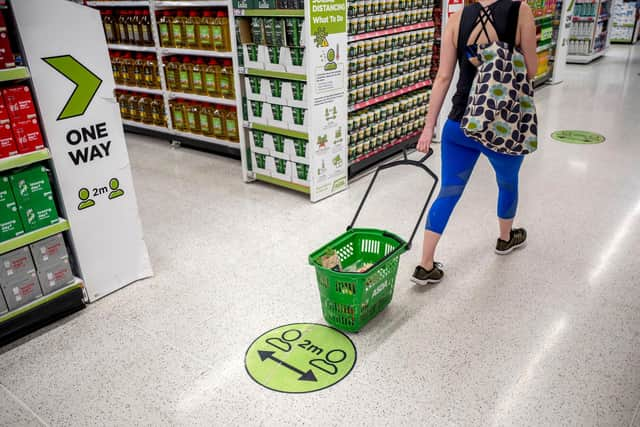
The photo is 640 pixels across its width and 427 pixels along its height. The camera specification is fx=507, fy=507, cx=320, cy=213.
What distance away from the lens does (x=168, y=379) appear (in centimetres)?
248

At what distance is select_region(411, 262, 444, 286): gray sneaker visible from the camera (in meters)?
3.16

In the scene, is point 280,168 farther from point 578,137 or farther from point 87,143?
point 578,137

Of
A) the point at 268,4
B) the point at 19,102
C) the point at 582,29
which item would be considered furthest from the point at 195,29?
the point at 582,29

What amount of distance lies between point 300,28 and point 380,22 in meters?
1.05

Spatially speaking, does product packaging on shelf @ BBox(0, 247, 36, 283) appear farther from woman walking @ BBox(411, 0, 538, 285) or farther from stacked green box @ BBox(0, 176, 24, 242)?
woman walking @ BBox(411, 0, 538, 285)

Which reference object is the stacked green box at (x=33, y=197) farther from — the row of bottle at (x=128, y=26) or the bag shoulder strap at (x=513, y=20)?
the row of bottle at (x=128, y=26)

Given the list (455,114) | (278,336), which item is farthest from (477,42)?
(278,336)

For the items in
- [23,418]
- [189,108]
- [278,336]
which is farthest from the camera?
[189,108]

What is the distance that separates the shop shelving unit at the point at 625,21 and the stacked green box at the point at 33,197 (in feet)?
46.5

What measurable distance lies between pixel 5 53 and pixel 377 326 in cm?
235

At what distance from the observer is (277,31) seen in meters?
4.21

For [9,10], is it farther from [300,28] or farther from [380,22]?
[380,22]

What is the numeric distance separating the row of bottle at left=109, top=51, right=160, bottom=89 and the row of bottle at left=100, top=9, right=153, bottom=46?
187 mm

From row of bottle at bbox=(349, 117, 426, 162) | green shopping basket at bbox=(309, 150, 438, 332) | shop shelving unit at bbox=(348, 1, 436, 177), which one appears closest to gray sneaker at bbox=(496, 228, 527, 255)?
green shopping basket at bbox=(309, 150, 438, 332)
